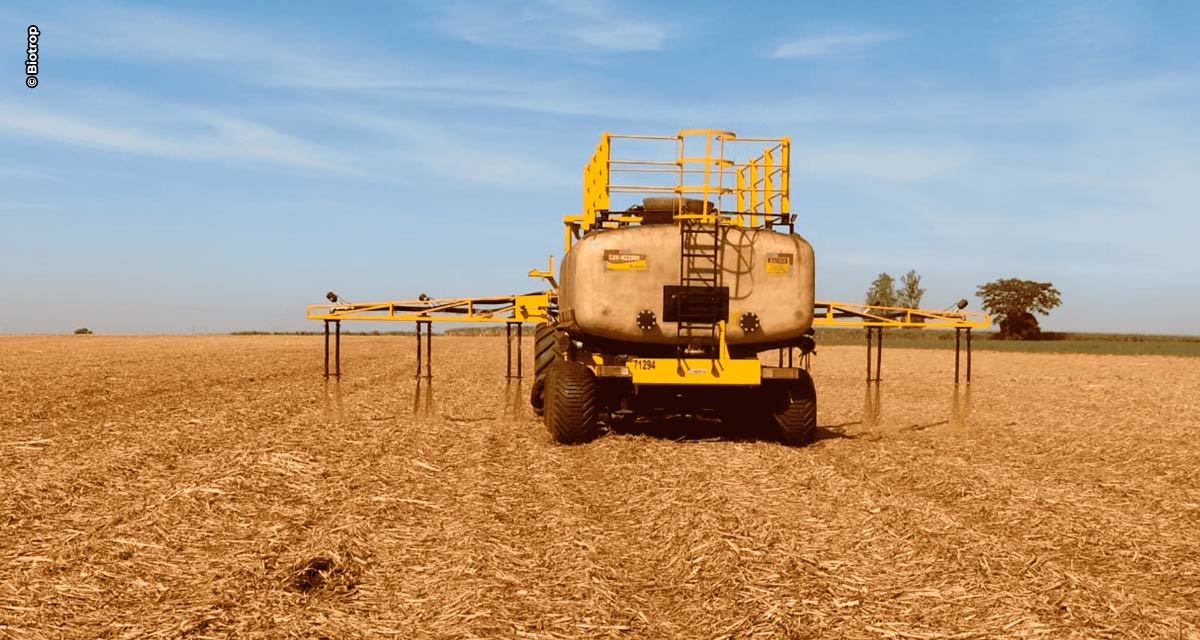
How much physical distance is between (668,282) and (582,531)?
219 inches

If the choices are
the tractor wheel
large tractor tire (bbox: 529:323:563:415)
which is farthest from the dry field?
large tractor tire (bbox: 529:323:563:415)

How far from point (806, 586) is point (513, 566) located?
1902 millimetres

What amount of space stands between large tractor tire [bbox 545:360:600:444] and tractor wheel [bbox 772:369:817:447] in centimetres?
248

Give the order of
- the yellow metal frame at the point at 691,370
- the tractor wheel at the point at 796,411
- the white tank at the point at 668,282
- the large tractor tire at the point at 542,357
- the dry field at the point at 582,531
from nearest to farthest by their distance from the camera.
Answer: the dry field at the point at 582,531, the white tank at the point at 668,282, the yellow metal frame at the point at 691,370, the tractor wheel at the point at 796,411, the large tractor tire at the point at 542,357

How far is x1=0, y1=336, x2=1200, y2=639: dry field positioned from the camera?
5906mm

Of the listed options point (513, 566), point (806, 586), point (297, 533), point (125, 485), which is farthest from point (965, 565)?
point (125, 485)

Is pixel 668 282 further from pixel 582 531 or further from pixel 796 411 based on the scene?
pixel 582 531

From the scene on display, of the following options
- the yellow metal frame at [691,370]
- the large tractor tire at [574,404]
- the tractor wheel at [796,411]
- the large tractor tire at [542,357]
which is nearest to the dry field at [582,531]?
the large tractor tire at [574,404]

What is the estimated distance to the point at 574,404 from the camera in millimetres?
13180

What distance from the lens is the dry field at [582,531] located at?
5906 millimetres

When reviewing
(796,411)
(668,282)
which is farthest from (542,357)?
(796,411)

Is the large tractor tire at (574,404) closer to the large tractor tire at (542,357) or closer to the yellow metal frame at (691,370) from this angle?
the yellow metal frame at (691,370)

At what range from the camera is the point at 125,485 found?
9992 millimetres

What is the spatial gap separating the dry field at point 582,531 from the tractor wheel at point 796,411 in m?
0.60
